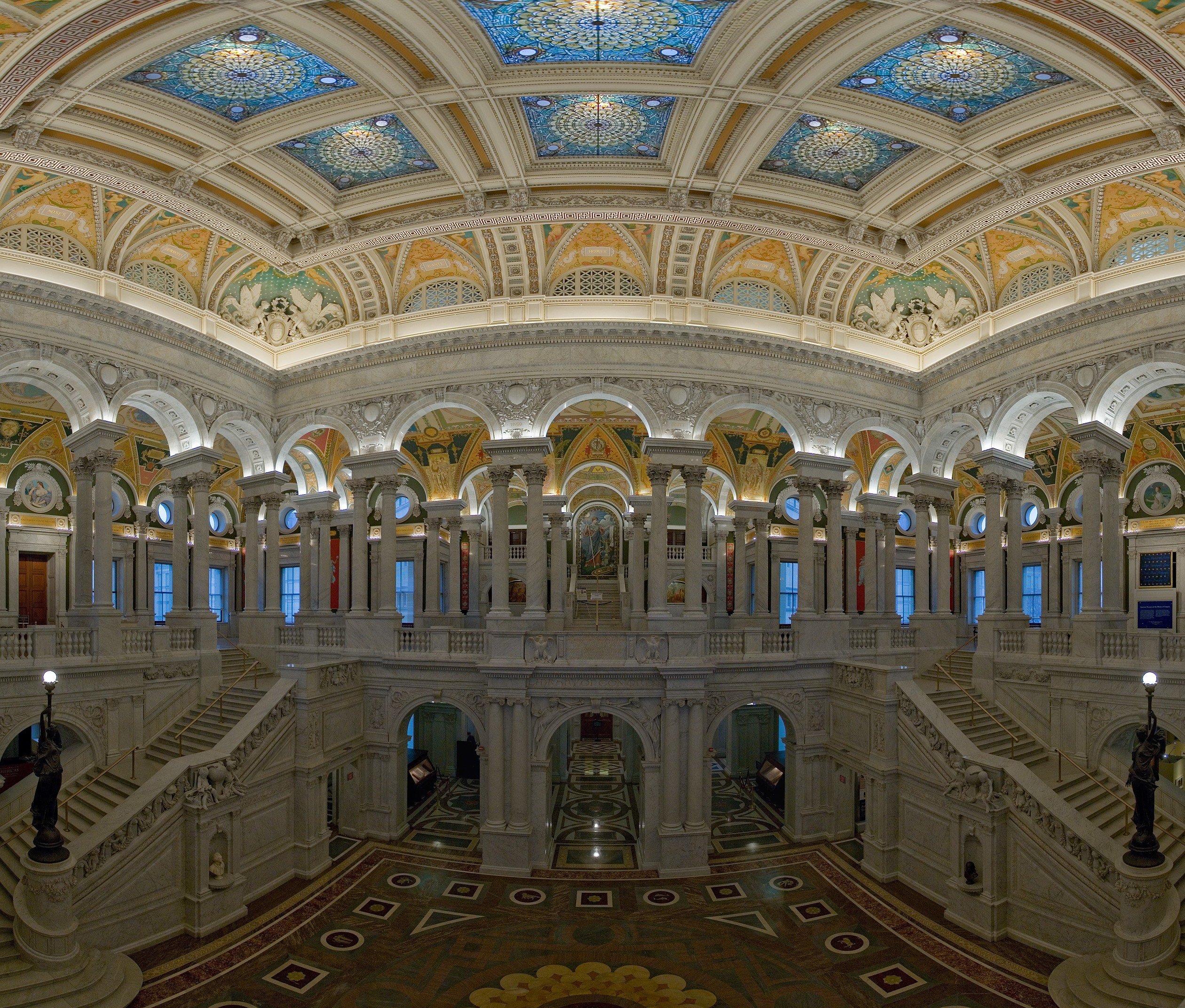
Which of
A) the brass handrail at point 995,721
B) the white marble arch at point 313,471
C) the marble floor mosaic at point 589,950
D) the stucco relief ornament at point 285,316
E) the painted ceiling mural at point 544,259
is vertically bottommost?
the marble floor mosaic at point 589,950

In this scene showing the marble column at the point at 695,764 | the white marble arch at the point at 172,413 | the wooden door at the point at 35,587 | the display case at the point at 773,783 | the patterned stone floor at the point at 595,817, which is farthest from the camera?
the wooden door at the point at 35,587

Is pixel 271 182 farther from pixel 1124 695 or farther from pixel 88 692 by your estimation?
pixel 1124 695

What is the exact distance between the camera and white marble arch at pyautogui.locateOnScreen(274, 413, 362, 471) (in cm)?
2072

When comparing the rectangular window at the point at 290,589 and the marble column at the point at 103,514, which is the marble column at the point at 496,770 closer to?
the marble column at the point at 103,514

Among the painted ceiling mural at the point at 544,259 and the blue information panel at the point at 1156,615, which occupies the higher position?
the painted ceiling mural at the point at 544,259

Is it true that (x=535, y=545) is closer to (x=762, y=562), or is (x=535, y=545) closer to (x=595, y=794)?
(x=595, y=794)

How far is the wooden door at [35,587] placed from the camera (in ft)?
81.0

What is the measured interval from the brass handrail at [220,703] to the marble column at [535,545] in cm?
624

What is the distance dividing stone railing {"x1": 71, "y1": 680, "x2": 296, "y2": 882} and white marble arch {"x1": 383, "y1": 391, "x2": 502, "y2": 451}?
6.30m

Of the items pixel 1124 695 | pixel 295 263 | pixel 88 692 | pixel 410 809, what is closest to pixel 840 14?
pixel 295 263

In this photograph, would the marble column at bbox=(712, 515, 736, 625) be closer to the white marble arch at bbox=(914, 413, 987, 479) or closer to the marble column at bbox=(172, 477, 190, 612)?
the white marble arch at bbox=(914, 413, 987, 479)

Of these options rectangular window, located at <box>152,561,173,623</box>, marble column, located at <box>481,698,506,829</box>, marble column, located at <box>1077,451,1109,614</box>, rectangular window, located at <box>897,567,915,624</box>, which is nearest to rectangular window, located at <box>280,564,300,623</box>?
rectangular window, located at <box>152,561,173,623</box>

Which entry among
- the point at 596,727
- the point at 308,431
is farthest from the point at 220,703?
the point at 596,727

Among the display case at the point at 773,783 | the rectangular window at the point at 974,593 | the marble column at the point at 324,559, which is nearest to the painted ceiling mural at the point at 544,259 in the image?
the marble column at the point at 324,559
